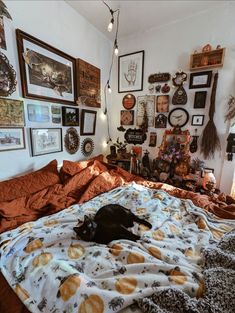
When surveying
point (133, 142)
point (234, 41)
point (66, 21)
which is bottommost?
point (133, 142)

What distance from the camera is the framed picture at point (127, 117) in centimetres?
261

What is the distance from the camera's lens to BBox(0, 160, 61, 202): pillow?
51.2 inches

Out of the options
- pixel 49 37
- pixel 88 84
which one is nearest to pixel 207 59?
pixel 88 84

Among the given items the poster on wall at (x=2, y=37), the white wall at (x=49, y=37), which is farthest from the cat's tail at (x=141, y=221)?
the poster on wall at (x=2, y=37)

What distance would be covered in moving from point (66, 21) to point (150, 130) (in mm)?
1658

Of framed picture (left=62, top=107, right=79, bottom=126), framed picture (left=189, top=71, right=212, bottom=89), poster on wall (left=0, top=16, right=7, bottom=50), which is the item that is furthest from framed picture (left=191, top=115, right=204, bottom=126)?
poster on wall (left=0, top=16, right=7, bottom=50)

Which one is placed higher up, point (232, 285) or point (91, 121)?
point (91, 121)

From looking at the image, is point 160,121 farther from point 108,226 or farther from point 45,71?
point 108,226

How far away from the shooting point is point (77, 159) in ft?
7.32

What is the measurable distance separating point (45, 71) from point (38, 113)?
0.42 m

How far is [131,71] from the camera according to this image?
2.50 meters

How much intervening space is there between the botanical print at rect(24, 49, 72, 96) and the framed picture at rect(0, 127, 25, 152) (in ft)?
1.58

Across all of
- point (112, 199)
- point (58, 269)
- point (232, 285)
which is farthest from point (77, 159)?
point (232, 285)

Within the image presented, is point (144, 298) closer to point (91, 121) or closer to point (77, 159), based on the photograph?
point (77, 159)
